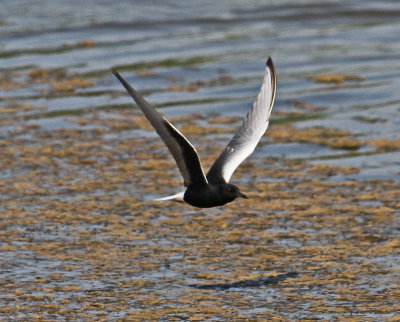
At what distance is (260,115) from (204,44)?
9.83m

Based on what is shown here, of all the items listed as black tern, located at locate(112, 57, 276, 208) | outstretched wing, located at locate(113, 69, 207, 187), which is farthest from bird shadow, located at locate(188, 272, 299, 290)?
outstretched wing, located at locate(113, 69, 207, 187)

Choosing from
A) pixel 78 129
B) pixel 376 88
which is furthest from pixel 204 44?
pixel 78 129

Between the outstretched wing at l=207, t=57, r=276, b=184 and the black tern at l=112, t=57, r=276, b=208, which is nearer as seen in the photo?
the black tern at l=112, t=57, r=276, b=208

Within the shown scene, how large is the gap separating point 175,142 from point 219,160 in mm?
1340

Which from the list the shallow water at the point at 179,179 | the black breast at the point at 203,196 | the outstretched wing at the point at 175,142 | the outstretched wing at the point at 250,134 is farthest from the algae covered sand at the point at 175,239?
the outstretched wing at the point at 175,142

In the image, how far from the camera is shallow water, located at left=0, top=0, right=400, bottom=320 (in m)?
7.05

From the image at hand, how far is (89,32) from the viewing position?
19.2m

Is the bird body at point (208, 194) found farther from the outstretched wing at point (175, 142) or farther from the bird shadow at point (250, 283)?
the bird shadow at point (250, 283)

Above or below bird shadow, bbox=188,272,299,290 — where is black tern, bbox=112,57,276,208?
above

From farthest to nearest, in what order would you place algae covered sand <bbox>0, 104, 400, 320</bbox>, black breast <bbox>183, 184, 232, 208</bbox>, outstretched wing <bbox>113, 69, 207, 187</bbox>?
1. black breast <bbox>183, 184, 232, 208</bbox>
2. algae covered sand <bbox>0, 104, 400, 320</bbox>
3. outstretched wing <bbox>113, 69, 207, 187</bbox>

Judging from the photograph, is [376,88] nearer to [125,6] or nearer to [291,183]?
[291,183]

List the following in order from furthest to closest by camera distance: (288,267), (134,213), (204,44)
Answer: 1. (204,44)
2. (134,213)
3. (288,267)

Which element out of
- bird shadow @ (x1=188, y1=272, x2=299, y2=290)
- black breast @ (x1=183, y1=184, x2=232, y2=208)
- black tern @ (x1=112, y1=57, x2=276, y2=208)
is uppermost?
black tern @ (x1=112, y1=57, x2=276, y2=208)

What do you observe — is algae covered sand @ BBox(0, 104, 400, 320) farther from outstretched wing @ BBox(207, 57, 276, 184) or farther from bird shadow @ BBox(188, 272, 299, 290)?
outstretched wing @ BBox(207, 57, 276, 184)
